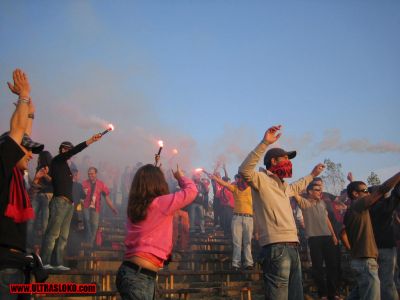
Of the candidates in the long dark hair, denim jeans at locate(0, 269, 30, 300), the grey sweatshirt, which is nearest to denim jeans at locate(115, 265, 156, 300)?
the long dark hair

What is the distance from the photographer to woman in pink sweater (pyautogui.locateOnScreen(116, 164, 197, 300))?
12.5 feet

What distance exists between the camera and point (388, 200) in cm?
705

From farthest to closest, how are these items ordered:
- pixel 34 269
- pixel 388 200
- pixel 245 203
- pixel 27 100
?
1. pixel 245 203
2. pixel 388 200
3. pixel 27 100
4. pixel 34 269

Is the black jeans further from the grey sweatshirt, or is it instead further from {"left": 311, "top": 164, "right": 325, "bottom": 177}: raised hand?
the grey sweatshirt

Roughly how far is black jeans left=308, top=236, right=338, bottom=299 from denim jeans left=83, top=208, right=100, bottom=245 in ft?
20.6

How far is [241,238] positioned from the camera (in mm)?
10812

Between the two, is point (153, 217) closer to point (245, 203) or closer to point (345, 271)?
point (245, 203)

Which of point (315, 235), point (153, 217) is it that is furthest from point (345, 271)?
point (153, 217)

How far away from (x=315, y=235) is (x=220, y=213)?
7.02m

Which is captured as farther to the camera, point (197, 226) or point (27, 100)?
point (197, 226)

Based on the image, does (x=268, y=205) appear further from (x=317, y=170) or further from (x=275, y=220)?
(x=317, y=170)

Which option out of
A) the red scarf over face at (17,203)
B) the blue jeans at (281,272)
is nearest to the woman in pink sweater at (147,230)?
the red scarf over face at (17,203)

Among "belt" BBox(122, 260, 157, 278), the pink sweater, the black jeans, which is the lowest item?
the black jeans

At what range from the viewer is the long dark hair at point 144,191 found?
161 inches
